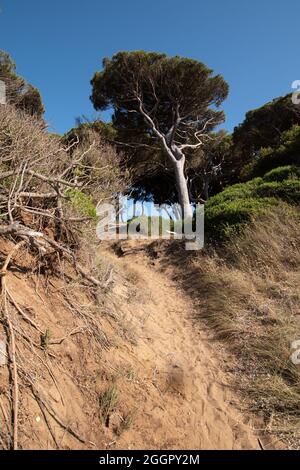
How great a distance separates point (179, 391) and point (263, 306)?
1802 mm

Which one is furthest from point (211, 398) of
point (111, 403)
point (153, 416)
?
point (111, 403)

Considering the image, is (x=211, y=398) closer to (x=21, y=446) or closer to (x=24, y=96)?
(x=21, y=446)

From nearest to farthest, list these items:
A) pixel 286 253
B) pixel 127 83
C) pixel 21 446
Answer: pixel 21 446
pixel 286 253
pixel 127 83

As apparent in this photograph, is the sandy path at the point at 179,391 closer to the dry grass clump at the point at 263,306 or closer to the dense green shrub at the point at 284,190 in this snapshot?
the dry grass clump at the point at 263,306

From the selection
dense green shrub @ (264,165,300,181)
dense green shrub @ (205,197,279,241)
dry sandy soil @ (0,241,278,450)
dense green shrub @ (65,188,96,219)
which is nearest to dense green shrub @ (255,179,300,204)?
dense green shrub @ (205,197,279,241)

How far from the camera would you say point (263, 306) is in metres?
4.50

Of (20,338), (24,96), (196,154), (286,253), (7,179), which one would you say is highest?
(24,96)

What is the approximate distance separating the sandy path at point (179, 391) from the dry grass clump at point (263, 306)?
0.90 feet

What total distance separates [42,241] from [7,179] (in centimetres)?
112

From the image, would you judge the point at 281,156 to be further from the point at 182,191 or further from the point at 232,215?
the point at 232,215

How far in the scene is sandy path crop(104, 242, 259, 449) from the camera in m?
2.84

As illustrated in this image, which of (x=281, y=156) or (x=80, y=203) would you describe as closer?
(x=80, y=203)

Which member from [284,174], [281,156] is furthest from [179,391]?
[281,156]

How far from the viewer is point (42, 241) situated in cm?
399
